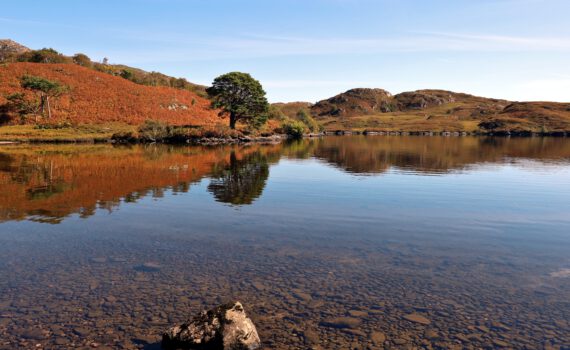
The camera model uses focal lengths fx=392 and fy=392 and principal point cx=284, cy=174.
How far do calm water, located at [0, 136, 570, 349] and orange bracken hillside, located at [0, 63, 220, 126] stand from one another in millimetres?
91521

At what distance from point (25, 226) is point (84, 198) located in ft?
27.4

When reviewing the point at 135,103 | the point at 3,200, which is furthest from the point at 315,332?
the point at 135,103

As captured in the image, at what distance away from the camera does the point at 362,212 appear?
26891 mm

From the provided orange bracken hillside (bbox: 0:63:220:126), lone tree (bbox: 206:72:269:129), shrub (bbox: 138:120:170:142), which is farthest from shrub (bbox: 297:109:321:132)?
shrub (bbox: 138:120:170:142)

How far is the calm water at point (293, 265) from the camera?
37.6 ft

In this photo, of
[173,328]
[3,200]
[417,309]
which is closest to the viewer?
[173,328]

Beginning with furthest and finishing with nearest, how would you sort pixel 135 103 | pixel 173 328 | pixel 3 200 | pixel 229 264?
1. pixel 135 103
2. pixel 3 200
3. pixel 229 264
4. pixel 173 328

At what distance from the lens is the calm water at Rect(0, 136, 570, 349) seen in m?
11.5

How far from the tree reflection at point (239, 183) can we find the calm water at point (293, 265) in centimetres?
49

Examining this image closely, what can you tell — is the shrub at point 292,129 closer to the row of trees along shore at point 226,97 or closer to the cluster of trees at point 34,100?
the row of trees along shore at point 226,97

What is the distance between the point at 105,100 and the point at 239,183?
106 meters

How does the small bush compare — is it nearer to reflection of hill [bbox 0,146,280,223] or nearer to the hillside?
reflection of hill [bbox 0,146,280,223]

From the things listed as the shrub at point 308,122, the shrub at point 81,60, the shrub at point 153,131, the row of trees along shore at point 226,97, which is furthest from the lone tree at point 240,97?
the shrub at point 81,60

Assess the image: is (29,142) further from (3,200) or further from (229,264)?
(229,264)
